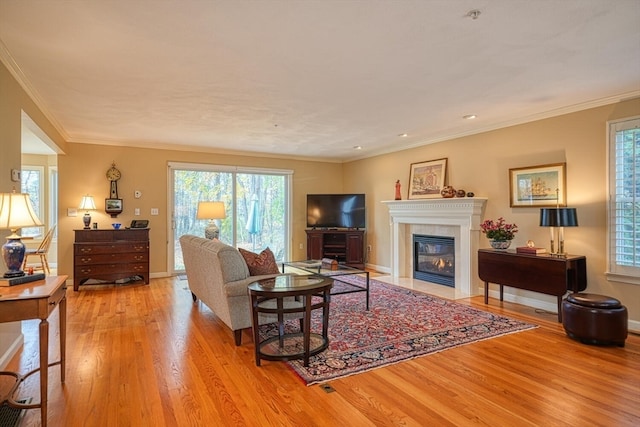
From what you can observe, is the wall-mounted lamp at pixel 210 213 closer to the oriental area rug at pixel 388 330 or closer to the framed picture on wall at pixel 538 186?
the oriental area rug at pixel 388 330

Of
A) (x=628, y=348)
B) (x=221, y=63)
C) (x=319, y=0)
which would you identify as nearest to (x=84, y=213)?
(x=221, y=63)

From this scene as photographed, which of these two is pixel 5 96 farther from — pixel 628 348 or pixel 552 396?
pixel 628 348

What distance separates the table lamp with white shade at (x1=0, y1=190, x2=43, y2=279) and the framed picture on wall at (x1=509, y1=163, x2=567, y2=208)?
4942 mm

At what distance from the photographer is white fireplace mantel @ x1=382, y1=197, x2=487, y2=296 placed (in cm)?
510

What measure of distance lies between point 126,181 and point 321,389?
17.3 feet

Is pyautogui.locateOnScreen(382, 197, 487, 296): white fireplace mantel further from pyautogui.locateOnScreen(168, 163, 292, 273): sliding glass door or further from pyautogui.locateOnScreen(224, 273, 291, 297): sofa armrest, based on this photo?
pyautogui.locateOnScreen(224, 273, 291, 297): sofa armrest

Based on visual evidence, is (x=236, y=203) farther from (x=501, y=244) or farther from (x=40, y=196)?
(x=501, y=244)

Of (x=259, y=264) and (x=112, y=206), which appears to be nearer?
(x=259, y=264)

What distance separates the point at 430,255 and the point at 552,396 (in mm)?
3736

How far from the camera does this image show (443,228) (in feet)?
18.6

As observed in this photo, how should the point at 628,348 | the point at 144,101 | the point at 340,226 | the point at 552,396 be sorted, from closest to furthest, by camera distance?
the point at 552,396 → the point at 628,348 → the point at 144,101 → the point at 340,226

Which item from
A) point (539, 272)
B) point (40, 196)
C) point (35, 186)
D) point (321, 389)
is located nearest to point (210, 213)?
point (321, 389)

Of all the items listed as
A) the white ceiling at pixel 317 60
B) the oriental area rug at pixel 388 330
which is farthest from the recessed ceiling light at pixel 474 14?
the oriental area rug at pixel 388 330

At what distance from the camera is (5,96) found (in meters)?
2.80
